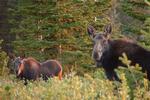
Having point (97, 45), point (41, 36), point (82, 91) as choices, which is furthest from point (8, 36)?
point (82, 91)

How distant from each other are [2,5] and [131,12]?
21639 mm

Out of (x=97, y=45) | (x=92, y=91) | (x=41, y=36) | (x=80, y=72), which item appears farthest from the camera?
(x=41, y=36)

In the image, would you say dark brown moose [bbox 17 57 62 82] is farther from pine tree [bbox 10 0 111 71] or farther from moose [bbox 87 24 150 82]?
pine tree [bbox 10 0 111 71]

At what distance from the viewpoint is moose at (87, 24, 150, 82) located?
30.5 feet

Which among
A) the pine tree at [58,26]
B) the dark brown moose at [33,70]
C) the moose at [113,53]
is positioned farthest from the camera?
the pine tree at [58,26]

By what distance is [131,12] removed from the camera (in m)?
15.6

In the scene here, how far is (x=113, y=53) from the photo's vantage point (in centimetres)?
1058

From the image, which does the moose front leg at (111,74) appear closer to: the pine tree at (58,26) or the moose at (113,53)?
the moose at (113,53)

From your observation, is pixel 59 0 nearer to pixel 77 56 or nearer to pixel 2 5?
pixel 77 56

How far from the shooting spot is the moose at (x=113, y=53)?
9.29m

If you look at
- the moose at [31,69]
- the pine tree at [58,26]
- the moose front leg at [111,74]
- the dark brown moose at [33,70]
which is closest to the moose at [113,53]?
the moose front leg at [111,74]

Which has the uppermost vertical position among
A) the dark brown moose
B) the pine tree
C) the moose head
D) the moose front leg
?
the moose head

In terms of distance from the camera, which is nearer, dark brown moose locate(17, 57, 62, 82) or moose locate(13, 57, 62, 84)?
moose locate(13, 57, 62, 84)

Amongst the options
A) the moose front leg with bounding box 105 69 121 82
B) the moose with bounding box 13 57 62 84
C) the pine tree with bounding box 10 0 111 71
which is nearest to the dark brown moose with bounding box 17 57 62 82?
the moose with bounding box 13 57 62 84
